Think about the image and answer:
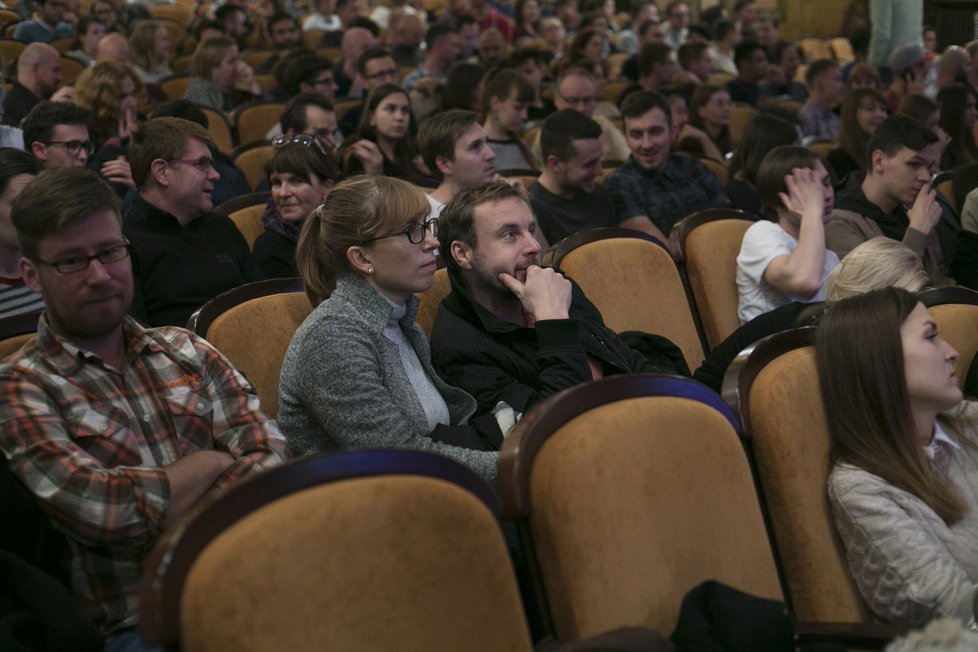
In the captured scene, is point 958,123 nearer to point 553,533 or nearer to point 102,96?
point 102,96

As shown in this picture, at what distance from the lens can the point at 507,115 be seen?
15.8ft

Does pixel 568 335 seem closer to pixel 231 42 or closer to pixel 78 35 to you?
pixel 231 42

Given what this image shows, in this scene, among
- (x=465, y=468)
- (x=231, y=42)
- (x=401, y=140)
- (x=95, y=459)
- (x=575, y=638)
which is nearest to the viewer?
(x=465, y=468)

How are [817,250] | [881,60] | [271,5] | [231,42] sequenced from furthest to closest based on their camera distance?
[271,5], [881,60], [231,42], [817,250]

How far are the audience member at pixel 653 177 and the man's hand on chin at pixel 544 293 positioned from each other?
→ 1.87m

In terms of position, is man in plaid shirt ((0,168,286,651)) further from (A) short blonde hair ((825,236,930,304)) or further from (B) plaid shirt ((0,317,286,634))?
(A) short blonde hair ((825,236,930,304))

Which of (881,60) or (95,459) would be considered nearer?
(95,459)

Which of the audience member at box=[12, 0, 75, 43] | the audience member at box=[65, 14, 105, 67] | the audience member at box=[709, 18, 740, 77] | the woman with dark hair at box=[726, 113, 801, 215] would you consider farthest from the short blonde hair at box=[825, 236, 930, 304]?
the audience member at box=[709, 18, 740, 77]

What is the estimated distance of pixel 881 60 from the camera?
8.28 meters

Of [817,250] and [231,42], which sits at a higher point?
[231,42]

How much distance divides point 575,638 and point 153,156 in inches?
79.9

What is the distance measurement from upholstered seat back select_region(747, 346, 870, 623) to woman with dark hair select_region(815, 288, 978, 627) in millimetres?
26

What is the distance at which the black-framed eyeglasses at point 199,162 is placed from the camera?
302cm

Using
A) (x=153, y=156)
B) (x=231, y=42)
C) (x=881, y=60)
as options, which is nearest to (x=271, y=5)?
(x=231, y=42)
